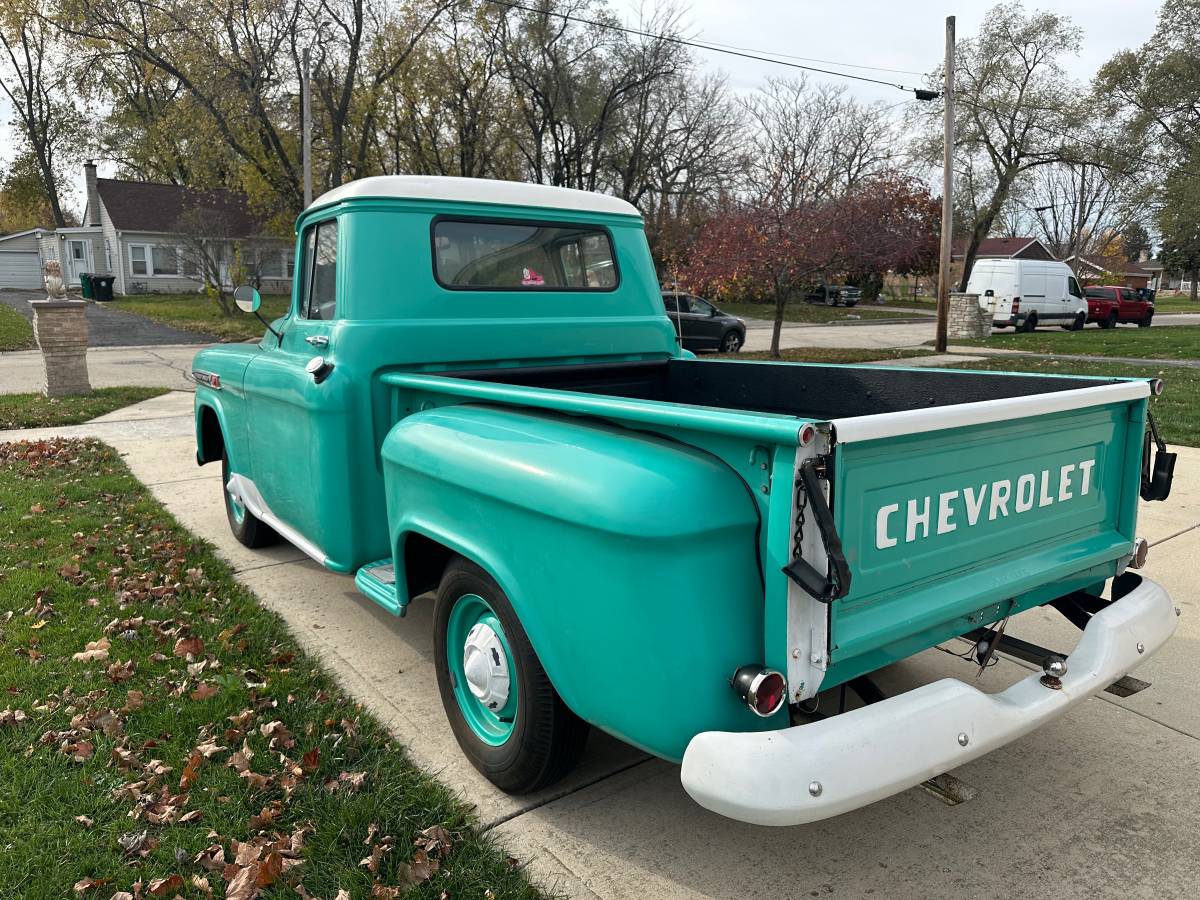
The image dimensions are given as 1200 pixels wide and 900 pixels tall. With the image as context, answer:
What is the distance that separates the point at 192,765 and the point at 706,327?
18.9 metres

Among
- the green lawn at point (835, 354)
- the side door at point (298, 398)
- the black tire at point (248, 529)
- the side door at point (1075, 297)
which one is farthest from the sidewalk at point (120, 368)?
the side door at point (1075, 297)

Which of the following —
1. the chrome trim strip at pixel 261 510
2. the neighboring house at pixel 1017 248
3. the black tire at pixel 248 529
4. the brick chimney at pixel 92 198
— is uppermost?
the brick chimney at pixel 92 198

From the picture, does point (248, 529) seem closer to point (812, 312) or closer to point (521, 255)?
point (521, 255)

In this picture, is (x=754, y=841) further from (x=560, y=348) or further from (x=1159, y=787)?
(x=560, y=348)

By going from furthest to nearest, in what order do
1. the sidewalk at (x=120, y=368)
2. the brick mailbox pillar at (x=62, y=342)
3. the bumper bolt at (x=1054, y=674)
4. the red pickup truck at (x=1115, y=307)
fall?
the red pickup truck at (x=1115, y=307) → the sidewalk at (x=120, y=368) → the brick mailbox pillar at (x=62, y=342) → the bumper bolt at (x=1054, y=674)

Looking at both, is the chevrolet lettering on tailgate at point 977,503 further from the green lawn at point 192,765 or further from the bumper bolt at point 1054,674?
the green lawn at point 192,765

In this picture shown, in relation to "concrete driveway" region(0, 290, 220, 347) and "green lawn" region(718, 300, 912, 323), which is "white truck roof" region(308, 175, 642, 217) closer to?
"concrete driveway" region(0, 290, 220, 347)

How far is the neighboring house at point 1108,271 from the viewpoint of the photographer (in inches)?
2396

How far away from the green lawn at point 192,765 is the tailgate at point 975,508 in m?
1.27

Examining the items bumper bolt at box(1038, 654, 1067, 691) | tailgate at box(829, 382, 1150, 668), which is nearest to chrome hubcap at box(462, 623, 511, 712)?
tailgate at box(829, 382, 1150, 668)

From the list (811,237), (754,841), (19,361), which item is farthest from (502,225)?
(19,361)

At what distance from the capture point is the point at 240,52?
26.3 m

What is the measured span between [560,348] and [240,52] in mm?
26995

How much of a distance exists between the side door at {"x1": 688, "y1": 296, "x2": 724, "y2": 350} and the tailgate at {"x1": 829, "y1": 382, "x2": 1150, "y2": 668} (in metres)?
18.2
